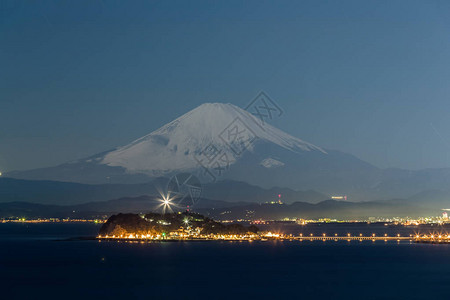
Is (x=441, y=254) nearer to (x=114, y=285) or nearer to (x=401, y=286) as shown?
(x=401, y=286)

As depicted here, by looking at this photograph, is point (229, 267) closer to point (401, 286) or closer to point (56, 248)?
point (401, 286)

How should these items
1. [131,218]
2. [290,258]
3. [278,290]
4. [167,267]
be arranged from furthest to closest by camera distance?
[131,218]
[290,258]
[167,267]
[278,290]

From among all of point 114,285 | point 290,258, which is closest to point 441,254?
point 290,258

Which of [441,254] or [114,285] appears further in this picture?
[441,254]

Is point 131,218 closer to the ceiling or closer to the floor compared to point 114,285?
closer to the ceiling

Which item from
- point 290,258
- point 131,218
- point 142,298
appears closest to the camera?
point 142,298

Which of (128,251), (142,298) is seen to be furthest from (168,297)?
(128,251)
